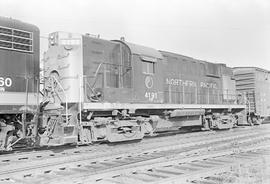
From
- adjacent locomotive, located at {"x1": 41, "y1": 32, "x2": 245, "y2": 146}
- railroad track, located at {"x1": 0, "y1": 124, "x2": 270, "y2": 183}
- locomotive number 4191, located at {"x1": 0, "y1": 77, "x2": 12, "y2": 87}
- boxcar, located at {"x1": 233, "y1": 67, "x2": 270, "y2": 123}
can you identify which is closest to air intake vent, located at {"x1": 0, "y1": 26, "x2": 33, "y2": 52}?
locomotive number 4191, located at {"x1": 0, "y1": 77, "x2": 12, "y2": 87}

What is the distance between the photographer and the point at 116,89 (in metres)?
11.1

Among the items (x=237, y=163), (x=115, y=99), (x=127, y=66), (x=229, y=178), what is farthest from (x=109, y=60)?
(x=229, y=178)

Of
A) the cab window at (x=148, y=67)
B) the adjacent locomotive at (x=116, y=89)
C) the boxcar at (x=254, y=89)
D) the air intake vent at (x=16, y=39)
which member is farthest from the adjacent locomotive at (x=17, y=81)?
the boxcar at (x=254, y=89)

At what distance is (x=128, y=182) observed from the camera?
559 cm

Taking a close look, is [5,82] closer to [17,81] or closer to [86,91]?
[17,81]

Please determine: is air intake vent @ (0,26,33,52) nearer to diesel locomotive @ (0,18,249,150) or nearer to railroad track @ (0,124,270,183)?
diesel locomotive @ (0,18,249,150)

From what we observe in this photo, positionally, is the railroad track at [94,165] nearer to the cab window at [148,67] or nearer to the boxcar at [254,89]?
the cab window at [148,67]

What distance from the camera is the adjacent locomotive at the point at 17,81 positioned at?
8.74 metres

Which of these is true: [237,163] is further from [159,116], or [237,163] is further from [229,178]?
[159,116]

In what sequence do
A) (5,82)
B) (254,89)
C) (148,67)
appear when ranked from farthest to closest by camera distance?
(254,89), (148,67), (5,82)

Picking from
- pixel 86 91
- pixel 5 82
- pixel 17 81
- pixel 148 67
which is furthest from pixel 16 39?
pixel 148 67

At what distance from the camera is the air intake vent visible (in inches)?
352

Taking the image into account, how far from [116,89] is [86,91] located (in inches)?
46.7

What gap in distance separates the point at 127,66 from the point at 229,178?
703cm
